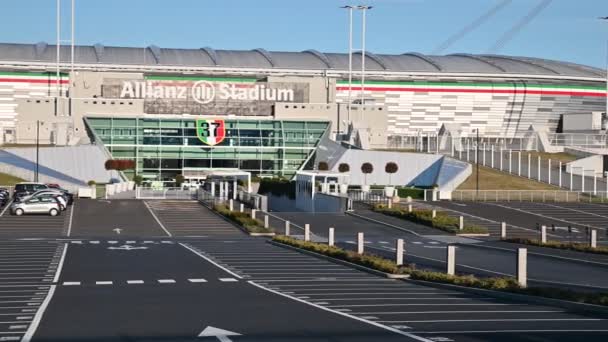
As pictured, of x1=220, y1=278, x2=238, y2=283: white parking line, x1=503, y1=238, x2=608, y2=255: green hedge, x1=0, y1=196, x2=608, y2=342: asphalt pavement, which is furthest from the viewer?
x1=503, y1=238, x2=608, y2=255: green hedge

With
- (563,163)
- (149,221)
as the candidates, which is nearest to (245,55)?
(563,163)

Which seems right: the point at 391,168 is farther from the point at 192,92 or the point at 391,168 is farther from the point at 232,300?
the point at 232,300

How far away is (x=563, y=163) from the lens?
298ft

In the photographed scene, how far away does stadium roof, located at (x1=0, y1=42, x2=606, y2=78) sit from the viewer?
422 feet

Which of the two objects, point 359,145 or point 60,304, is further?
point 359,145

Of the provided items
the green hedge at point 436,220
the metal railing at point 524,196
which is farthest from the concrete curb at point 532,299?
the metal railing at point 524,196

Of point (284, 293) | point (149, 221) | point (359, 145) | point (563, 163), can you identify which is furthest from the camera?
point (359, 145)

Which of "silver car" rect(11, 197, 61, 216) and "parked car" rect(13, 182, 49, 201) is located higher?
"parked car" rect(13, 182, 49, 201)

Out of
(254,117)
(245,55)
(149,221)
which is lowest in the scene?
(149,221)

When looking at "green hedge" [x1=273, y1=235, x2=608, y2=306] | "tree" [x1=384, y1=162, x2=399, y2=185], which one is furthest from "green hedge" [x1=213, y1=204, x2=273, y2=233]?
"tree" [x1=384, y1=162, x2=399, y2=185]

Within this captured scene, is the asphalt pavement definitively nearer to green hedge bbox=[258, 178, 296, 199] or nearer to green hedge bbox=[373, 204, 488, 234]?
green hedge bbox=[373, 204, 488, 234]

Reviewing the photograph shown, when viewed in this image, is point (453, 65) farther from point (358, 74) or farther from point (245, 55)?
point (245, 55)

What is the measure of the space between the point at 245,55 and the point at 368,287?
11043 centimetres

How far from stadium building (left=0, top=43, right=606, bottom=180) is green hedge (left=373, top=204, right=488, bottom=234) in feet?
124
